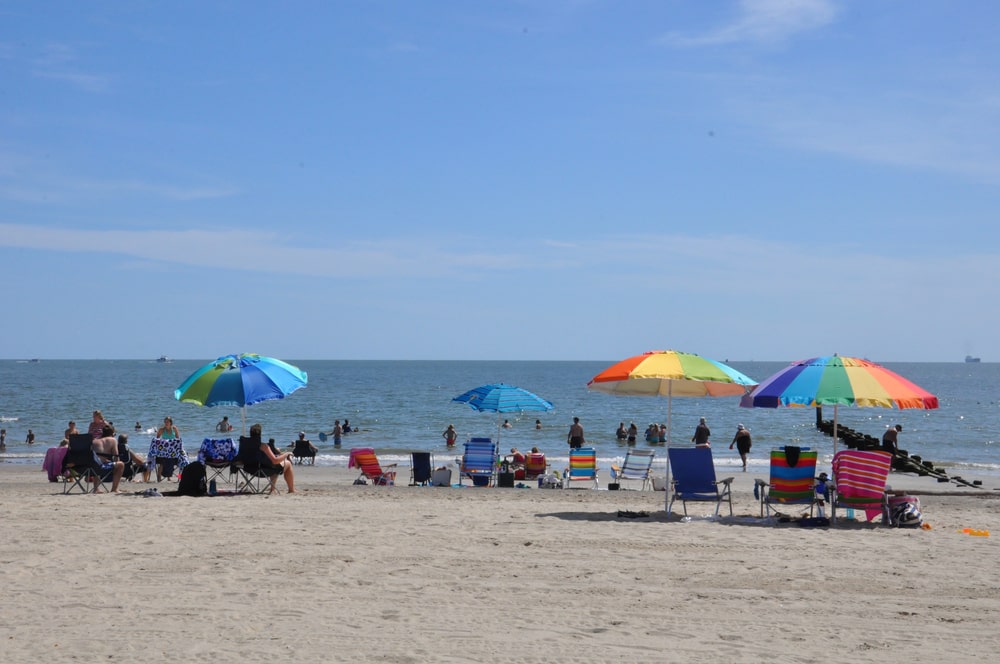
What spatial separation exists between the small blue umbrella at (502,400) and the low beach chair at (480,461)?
2.25ft

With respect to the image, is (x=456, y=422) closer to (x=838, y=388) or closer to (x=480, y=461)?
(x=480, y=461)

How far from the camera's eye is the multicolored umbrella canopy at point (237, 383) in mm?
13031

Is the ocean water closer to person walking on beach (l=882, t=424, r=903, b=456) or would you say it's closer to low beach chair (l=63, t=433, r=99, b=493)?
person walking on beach (l=882, t=424, r=903, b=456)

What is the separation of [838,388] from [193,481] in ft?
27.5

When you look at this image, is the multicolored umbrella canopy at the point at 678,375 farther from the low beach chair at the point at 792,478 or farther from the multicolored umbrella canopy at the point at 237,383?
the multicolored umbrella canopy at the point at 237,383

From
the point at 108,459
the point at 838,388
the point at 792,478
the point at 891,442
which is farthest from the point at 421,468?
the point at 891,442

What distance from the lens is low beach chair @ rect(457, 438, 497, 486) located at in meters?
16.6

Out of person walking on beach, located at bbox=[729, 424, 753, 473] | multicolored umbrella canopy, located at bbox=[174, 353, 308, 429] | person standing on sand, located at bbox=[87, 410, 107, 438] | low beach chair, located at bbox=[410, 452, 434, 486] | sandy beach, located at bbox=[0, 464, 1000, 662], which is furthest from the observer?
person walking on beach, located at bbox=[729, 424, 753, 473]

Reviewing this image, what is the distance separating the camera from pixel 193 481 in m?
13.3

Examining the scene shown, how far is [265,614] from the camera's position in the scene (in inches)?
256

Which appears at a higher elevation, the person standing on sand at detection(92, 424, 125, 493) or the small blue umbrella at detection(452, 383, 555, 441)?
the small blue umbrella at detection(452, 383, 555, 441)

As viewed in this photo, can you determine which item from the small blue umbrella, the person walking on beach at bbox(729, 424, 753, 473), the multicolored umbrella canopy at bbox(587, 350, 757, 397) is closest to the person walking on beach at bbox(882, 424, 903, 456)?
the person walking on beach at bbox(729, 424, 753, 473)

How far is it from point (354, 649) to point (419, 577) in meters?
1.97

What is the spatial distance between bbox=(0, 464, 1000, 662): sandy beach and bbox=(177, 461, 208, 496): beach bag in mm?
1413
